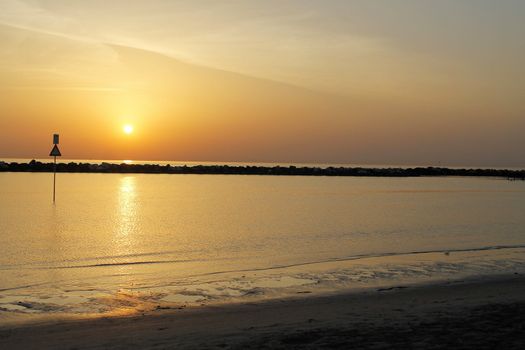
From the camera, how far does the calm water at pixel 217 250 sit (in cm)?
970

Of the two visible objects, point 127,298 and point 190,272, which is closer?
point 127,298

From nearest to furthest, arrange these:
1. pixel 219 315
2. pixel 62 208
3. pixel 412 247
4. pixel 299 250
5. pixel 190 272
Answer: pixel 219 315, pixel 190 272, pixel 299 250, pixel 412 247, pixel 62 208

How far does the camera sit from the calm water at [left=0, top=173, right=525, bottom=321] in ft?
31.8

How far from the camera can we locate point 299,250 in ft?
47.2

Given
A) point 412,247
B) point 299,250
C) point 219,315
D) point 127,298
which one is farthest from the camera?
point 412,247

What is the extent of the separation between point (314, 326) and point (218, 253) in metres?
6.62

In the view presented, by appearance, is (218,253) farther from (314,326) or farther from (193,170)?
(193,170)

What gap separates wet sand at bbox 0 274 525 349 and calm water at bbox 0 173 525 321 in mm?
835

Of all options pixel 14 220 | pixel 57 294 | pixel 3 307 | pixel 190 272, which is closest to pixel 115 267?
pixel 190 272

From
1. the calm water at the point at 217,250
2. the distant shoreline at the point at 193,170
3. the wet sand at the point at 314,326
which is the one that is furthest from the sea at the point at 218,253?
the distant shoreline at the point at 193,170

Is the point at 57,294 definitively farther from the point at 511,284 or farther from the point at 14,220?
the point at 14,220

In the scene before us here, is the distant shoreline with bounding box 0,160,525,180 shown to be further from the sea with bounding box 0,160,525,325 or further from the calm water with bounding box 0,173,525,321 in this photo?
the sea with bounding box 0,160,525,325

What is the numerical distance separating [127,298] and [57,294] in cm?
110

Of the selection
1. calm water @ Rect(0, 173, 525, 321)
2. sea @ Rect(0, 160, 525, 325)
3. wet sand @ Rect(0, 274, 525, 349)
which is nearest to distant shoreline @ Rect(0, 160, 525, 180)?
calm water @ Rect(0, 173, 525, 321)
